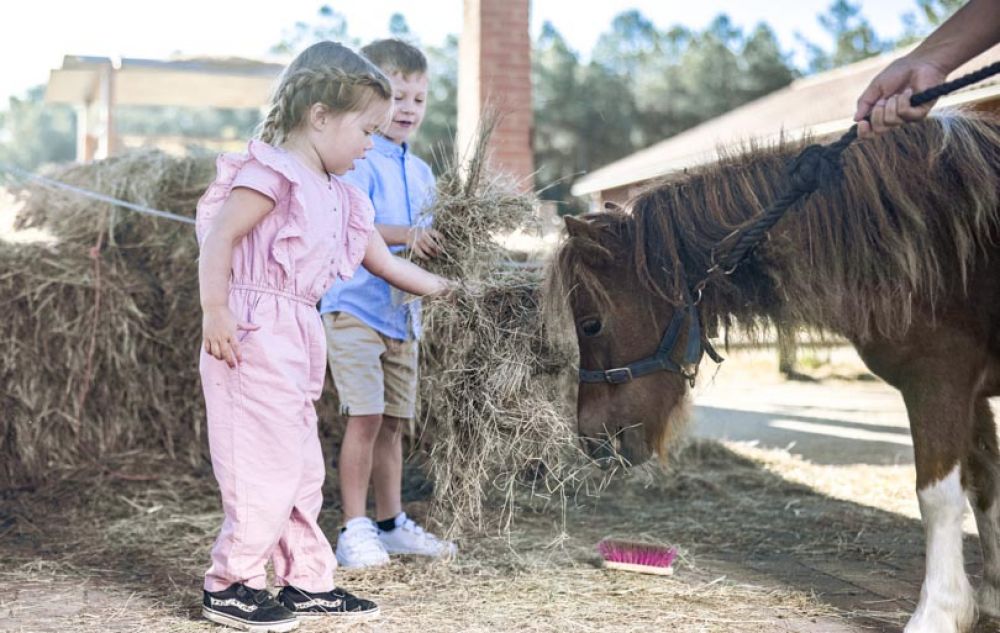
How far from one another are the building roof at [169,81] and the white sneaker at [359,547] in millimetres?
7939

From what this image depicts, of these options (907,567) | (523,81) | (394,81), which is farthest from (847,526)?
(523,81)

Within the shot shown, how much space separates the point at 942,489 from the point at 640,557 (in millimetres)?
1123

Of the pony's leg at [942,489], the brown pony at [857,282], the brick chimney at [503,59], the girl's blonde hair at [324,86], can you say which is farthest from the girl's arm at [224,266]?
the brick chimney at [503,59]

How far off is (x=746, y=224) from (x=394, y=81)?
1574mm

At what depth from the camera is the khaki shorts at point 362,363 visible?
3.62 meters

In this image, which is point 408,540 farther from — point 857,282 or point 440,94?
point 440,94

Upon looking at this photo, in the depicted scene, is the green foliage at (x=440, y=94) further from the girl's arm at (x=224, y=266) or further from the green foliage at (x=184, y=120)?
the girl's arm at (x=224, y=266)

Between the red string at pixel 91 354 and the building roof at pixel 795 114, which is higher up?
the building roof at pixel 795 114

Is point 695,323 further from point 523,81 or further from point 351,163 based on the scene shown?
point 523,81

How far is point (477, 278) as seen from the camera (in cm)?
345

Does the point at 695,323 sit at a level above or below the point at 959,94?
below

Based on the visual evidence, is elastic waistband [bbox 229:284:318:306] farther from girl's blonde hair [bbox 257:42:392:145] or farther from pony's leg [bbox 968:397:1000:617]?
pony's leg [bbox 968:397:1000:617]

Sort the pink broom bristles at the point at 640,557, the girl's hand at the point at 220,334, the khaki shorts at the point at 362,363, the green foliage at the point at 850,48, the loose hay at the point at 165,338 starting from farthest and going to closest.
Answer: the green foliage at the point at 850,48
the khaki shorts at the point at 362,363
the pink broom bristles at the point at 640,557
the loose hay at the point at 165,338
the girl's hand at the point at 220,334

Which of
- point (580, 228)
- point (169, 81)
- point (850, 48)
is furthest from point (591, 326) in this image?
point (850, 48)
